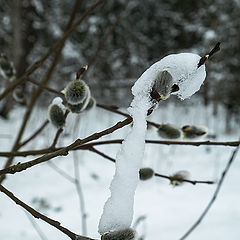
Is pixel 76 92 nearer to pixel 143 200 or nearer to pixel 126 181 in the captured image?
pixel 126 181

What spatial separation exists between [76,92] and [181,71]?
0.21 m

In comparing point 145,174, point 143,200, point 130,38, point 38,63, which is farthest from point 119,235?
point 130,38

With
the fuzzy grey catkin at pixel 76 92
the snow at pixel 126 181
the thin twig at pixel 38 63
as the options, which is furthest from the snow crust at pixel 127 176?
the thin twig at pixel 38 63

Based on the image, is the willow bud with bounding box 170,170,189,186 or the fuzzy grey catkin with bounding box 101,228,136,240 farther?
the willow bud with bounding box 170,170,189,186

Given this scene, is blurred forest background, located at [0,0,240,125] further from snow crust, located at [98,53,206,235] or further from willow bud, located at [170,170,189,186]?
snow crust, located at [98,53,206,235]

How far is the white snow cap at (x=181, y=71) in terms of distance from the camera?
39 cm

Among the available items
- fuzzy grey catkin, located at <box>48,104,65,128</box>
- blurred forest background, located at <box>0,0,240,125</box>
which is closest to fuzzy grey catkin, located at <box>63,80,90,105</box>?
fuzzy grey catkin, located at <box>48,104,65,128</box>

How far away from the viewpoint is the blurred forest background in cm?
645

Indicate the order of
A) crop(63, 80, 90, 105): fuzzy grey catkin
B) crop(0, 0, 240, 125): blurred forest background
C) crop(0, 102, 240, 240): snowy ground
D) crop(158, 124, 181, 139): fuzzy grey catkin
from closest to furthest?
crop(63, 80, 90, 105): fuzzy grey catkin
crop(158, 124, 181, 139): fuzzy grey catkin
crop(0, 102, 240, 240): snowy ground
crop(0, 0, 240, 125): blurred forest background

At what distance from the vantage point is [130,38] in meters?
7.90

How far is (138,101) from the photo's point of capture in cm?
38

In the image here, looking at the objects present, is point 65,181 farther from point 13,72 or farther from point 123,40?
point 123,40

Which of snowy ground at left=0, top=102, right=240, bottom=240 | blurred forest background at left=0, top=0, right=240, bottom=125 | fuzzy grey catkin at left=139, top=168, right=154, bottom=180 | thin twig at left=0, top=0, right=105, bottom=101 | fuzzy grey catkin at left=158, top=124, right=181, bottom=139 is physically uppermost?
blurred forest background at left=0, top=0, right=240, bottom=125

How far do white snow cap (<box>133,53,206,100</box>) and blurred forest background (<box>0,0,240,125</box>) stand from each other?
5.98 metres
